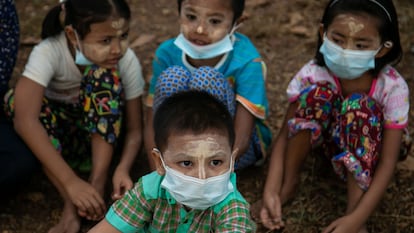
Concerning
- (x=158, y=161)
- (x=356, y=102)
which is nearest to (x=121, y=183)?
(x=158, y=161)

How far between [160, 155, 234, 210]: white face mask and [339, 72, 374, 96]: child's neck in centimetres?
86

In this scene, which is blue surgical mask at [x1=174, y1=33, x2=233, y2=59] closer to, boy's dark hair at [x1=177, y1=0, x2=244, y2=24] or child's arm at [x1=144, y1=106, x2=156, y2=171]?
boy's dark hair at [x1=177, y1=0, x2=244, y2=24]

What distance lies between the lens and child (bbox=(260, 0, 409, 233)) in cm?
260

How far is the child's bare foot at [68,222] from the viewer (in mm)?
2732

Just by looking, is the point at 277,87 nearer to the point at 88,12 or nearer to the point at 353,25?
the point at 353,25

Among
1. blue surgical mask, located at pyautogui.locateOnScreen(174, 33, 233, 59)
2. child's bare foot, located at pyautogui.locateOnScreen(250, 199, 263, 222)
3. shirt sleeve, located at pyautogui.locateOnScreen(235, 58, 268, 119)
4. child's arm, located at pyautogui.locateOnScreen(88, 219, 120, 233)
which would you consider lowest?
child's bare foot, located at pyautogui.locateOnScreen(250, 199, 263, 222)

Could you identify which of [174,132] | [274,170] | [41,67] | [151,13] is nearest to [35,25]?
[151,13]

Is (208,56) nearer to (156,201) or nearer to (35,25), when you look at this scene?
(156,201)

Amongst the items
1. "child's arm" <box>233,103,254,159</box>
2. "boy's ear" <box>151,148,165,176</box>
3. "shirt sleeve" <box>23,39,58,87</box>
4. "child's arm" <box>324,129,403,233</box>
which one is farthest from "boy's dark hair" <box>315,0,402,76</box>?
"shirt sleeve" <box>23,39,58,87</box>

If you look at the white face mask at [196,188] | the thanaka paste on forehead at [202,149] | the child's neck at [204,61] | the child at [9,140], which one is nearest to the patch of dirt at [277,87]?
the child at [9,140]

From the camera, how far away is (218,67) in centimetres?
293

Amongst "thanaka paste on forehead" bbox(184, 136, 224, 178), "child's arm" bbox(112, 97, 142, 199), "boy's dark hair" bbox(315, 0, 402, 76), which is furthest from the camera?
"child's arm" bbox(112, 97, 142, 199)

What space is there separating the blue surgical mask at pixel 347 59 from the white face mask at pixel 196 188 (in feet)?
2.47

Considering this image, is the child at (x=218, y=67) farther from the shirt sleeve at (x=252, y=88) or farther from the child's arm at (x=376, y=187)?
the child's arm at (x=376, y=187)
